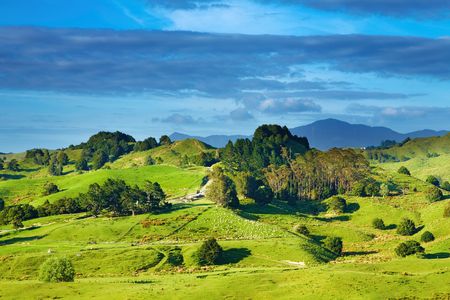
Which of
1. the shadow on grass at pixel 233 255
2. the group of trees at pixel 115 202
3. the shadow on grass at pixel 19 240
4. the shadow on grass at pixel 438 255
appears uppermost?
the group of trees at pixel 115 202

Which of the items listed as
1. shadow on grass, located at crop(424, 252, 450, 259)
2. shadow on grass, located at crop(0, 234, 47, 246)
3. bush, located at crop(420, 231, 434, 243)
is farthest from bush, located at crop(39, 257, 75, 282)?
bush, located at crop(420, 231, 434, 243)

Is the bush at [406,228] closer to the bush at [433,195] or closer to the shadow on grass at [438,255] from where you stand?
the shadow on grass at [438,255]

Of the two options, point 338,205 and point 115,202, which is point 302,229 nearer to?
point 338,205

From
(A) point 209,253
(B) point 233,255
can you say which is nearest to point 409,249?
(B) point 233,255

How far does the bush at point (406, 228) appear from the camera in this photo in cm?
14000

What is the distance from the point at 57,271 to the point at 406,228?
90115 millimetres

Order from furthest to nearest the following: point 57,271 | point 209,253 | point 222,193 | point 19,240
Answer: point 222,193, point 19,240, point 209,253, point 57,271

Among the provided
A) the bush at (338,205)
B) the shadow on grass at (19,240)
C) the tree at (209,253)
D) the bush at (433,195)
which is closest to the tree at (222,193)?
the bush at (338,205)

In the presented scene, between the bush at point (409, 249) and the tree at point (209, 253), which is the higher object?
the tree at point (209, 253)

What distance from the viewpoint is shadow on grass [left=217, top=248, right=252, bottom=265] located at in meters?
107

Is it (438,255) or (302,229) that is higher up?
(302,229)

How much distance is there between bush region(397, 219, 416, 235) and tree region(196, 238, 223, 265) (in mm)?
55937

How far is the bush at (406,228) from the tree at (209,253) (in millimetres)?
55937

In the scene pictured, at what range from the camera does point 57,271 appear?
81.6 meters
